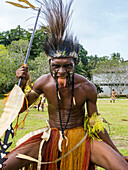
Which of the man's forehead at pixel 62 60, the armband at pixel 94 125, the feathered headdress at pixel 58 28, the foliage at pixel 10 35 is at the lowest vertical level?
the armband at pixel 94 125

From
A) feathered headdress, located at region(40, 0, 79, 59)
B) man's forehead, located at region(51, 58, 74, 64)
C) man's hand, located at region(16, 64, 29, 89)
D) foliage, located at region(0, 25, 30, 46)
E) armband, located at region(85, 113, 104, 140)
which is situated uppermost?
foliage, located at region(0, 25, 30, 46)

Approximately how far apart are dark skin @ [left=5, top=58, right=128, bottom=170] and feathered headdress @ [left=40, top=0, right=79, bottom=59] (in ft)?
0.52

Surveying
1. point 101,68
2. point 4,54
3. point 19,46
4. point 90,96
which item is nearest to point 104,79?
point 101,68

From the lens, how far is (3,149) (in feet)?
5.64

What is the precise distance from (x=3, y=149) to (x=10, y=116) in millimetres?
299

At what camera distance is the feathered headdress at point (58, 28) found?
2.07 metres

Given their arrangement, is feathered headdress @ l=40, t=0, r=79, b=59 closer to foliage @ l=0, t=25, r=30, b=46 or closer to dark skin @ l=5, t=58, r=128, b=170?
dark skin @ l=5, t=58, r=128, b=170

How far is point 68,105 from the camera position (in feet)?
7.02

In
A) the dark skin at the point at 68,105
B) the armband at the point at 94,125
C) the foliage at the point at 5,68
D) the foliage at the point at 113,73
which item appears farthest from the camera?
the foliage at the point at 113,73

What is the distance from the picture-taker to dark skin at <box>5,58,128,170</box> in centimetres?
186

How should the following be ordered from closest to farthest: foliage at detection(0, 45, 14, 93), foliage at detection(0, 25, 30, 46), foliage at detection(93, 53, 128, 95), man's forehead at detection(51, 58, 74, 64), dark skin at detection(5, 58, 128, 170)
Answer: dark skin at detection(5, 58, 128, 170) → man's forehead at detection(51, 58, 74, 64) → foliage at detection(0, 45, 14, 93) → foliage at detection(93, 53, 128, 95) → foliage at detection(0, 25, 30, 46)

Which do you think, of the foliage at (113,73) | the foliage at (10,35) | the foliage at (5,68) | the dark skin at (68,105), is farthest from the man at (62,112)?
the foliage at (10,35)

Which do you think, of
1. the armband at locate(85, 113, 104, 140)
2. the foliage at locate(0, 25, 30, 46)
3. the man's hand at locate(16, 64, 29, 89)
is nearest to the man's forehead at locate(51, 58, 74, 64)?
the man's hand at locate(16, 64, 29, 89)

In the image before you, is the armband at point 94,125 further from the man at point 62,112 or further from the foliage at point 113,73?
the foliage at point 113,73
